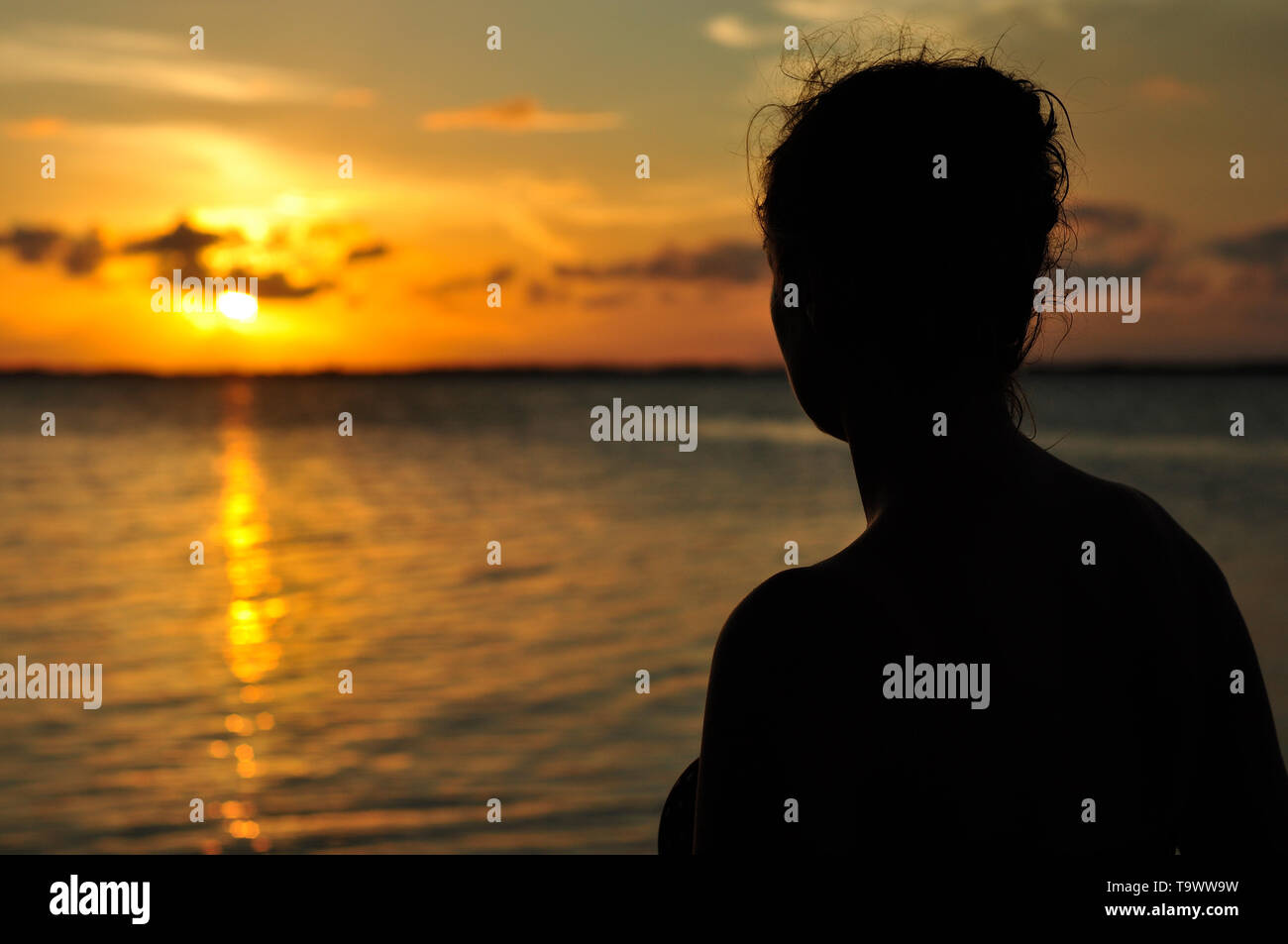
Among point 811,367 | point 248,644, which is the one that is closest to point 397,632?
point 248,644

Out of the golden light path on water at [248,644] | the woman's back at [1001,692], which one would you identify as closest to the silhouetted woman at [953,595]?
the woman's back at [1001,692]

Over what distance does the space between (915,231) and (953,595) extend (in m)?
0.35

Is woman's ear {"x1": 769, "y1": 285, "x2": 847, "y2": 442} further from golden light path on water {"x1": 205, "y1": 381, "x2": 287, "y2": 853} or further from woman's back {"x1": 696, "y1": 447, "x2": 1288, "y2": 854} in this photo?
golden light path on water {"x1": 205, "y1": 381, "x2": 287, "y2": 853}

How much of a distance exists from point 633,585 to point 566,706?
6299 mm

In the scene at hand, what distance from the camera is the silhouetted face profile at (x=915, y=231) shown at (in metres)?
1.14

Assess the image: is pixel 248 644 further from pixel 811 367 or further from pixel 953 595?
pixel 953 595

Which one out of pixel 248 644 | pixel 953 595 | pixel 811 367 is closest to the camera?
pixel 953 595

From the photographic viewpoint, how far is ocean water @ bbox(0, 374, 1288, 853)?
8.27 meters

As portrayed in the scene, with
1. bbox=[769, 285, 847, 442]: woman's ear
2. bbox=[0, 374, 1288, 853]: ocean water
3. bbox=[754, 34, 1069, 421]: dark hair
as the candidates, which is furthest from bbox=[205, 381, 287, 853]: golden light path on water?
bbox=[754, 34, 1069, 421]: dark hair

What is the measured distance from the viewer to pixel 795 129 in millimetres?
1216

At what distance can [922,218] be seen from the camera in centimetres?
114

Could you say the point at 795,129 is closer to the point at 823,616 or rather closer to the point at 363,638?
the point at 823,616

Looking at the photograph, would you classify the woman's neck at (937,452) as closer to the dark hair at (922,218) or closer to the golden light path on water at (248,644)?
the dark hair at (922,218)
